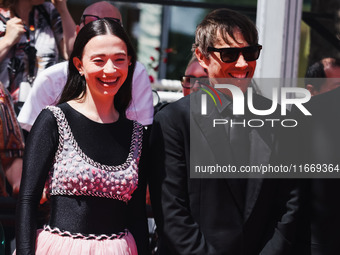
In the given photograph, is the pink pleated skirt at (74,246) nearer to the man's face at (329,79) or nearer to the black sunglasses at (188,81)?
the black sunglasses at (188,81)

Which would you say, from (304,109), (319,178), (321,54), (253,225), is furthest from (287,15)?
(321,54)

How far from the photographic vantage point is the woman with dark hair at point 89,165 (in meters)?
2.50

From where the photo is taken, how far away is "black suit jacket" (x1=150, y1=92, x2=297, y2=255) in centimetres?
256

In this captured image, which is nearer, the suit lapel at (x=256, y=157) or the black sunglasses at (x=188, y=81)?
the suit lapel at (x=256, y=157)

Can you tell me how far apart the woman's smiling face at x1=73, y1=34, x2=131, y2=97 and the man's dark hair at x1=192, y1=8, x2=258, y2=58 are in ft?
1.23

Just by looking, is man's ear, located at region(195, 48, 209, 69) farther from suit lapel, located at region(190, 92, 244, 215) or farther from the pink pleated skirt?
the pink pleated skirt

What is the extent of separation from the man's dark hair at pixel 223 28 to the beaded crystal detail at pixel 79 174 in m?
0.68

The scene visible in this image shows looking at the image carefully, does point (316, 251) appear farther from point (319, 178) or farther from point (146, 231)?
point (146, 231)

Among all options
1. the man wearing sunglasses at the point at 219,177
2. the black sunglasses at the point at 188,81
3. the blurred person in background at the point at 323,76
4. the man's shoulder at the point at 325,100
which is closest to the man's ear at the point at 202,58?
the man wearing sunglasses at the point at 219,177

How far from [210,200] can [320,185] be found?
0.55 m

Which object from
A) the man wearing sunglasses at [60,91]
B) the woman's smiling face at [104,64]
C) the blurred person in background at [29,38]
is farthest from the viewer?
the blurred person in background at [29,38]

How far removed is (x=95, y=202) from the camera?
2578 mm

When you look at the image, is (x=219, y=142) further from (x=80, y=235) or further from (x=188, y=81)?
(x=188, y=81)

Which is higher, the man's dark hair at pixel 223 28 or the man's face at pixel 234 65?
the man's dark hair at pixel 223 28
